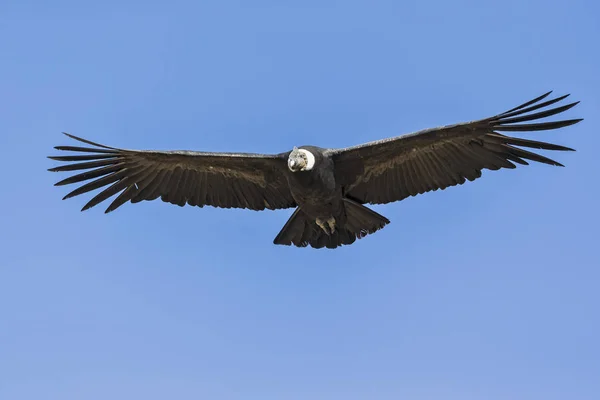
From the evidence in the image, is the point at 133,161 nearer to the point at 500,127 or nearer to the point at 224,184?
the point at 224,184

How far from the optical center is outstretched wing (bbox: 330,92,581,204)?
1536 cm

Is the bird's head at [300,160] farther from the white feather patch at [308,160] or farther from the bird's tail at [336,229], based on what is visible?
the bird's tail at [336,229]

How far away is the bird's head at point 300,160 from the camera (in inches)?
604

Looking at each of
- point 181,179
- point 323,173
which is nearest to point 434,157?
point 323,173

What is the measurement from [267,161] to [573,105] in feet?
15.5

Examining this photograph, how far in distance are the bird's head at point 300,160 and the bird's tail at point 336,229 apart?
1171mm

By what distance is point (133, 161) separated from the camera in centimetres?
1695

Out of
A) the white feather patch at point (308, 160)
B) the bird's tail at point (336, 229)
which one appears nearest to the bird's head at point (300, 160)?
the white feather patch at point (308, 160)

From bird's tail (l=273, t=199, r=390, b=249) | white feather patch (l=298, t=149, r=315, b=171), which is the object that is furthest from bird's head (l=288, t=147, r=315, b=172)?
bird's tail (l=273, t=199, r=390, b=249)

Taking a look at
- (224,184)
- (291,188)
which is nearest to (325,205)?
(291,188)

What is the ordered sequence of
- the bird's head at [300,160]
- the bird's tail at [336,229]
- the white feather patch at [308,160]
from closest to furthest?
the bird's head at [300,160] → the white feather patch at [308,160] → the bird's tail at [336,229]

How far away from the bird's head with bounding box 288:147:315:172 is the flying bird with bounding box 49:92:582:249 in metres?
0.01

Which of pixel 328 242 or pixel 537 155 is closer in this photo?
pixel 537 155

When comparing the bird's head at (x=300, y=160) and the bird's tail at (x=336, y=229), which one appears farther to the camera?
the bird's tail at (x=336, y=229)
